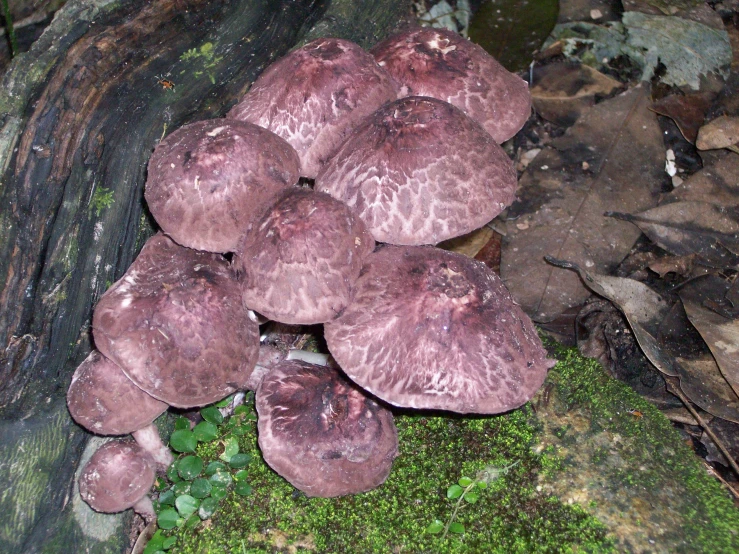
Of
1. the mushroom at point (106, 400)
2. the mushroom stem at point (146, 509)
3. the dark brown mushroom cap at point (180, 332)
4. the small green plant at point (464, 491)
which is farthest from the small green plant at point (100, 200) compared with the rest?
the small green plant at point (464, 491)

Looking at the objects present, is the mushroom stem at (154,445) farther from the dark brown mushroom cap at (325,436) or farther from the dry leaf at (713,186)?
the dry leaf at (713,186)

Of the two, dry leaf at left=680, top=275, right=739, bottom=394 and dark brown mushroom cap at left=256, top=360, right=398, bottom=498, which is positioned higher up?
dark brown mushroom cap at left=256, top=360, right=398, bottom=498

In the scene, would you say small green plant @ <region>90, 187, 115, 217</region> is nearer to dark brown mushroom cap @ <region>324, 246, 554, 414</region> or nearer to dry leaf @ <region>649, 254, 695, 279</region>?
dark brown mushroom cap @ <region>324, 246, 554, 414</region>

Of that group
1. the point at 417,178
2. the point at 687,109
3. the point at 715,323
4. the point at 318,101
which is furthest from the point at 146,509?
the point at 687,109

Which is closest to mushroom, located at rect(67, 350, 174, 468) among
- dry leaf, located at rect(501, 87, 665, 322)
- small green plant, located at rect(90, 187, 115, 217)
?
small green plant, located at rect(90, 187, 115, 217)

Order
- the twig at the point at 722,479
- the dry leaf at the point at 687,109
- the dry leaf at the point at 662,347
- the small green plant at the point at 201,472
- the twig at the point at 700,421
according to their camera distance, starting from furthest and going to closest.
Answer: the dry leaf at the point at 687,109 → the dry leaf at the point at 662,347 → the twig at the point at 700,421 → the twig at the point at 722,479 → the small green plant at the point at 201,472

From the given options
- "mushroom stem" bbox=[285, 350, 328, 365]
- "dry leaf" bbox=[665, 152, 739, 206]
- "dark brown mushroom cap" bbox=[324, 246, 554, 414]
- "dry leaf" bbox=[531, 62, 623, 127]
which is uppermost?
"dark brown mushroom cap" bbox=[324, 246, 554, 414]

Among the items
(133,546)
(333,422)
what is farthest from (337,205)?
(133,546)
